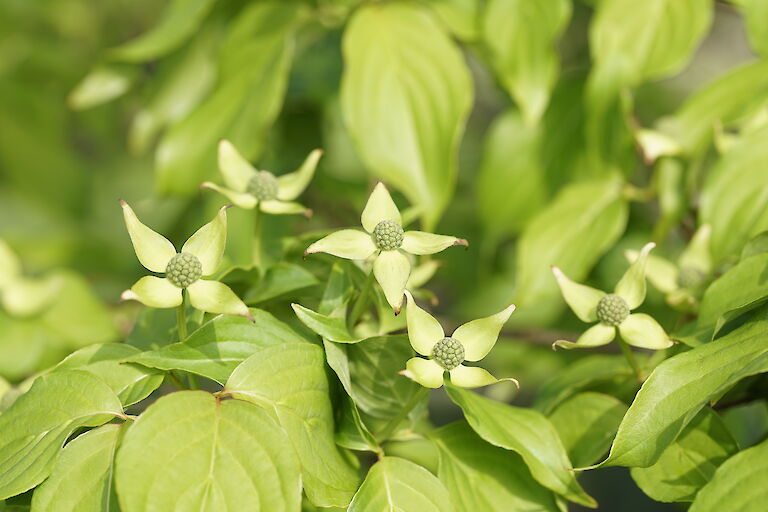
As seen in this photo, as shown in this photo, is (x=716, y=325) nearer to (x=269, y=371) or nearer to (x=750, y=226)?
(x=750, y=226)

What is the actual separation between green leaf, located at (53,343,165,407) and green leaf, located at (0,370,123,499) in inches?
0.7

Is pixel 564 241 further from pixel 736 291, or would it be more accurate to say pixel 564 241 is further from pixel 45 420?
pixel 45 420

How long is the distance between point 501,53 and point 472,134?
2.40ft

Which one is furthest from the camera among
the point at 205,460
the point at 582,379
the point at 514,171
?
the point at 514,171

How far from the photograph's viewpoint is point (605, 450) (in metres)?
0.57

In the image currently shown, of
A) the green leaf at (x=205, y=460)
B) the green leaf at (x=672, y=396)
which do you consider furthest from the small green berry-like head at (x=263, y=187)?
the green leaf at (x=672, y=396)

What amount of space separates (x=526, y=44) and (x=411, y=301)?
1.63ft

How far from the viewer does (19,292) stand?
0.92 meters

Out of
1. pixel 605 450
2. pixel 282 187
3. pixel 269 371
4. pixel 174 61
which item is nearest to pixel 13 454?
pixel 269 371

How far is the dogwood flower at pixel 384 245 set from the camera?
53cm

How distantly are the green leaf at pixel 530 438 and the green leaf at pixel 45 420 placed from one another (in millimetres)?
224

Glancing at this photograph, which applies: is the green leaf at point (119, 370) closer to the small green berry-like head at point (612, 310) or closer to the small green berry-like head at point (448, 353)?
the small green berry-like head at point (448, 353)

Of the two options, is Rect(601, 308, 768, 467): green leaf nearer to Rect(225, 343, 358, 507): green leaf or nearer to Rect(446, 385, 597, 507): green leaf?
Rect(446, 385, 597, 507): green leaf

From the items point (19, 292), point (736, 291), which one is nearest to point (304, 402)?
point (736, 291)
